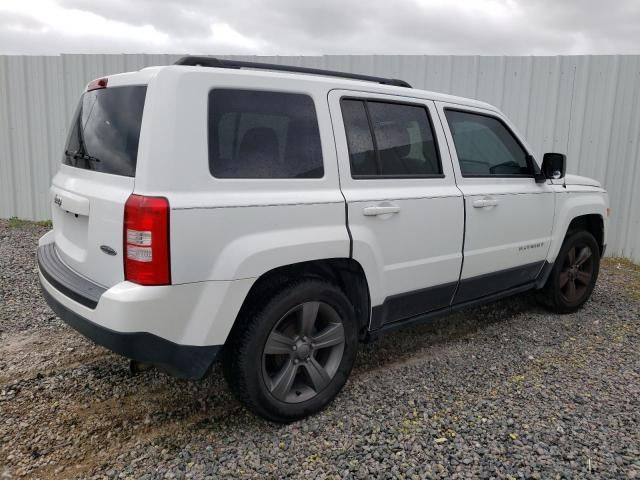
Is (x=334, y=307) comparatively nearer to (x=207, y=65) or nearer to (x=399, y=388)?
(x=399, y=388)

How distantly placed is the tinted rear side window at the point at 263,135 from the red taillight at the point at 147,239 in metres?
0.34

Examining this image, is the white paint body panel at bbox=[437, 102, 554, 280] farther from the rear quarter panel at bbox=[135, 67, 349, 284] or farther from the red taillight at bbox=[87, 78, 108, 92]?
the red taillight at bbox=[87, 78, 108, 92]

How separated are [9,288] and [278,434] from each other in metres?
3.72

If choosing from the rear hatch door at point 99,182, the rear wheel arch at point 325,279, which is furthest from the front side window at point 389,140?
the rear hatch door at point 99,182

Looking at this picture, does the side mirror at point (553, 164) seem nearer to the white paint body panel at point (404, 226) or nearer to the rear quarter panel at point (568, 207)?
the rear quarter panel at point (568, 207)

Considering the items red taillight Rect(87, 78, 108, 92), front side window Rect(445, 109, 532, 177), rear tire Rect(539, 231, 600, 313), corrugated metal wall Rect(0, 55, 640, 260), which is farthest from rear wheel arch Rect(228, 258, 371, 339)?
corrugated metal wall Rect(0, 55, 640, 260)

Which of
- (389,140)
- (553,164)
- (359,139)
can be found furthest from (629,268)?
(359,139)

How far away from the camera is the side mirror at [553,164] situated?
13.6 ft

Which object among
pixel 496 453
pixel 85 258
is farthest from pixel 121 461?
pixel 496 453

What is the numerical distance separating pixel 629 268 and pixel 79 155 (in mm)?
6569

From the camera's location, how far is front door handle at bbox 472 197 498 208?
141 inches

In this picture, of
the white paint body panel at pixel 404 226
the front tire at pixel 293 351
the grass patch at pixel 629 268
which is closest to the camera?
the front tire at pixel 293 351

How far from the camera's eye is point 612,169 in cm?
679

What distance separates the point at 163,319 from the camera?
7.66 ft
